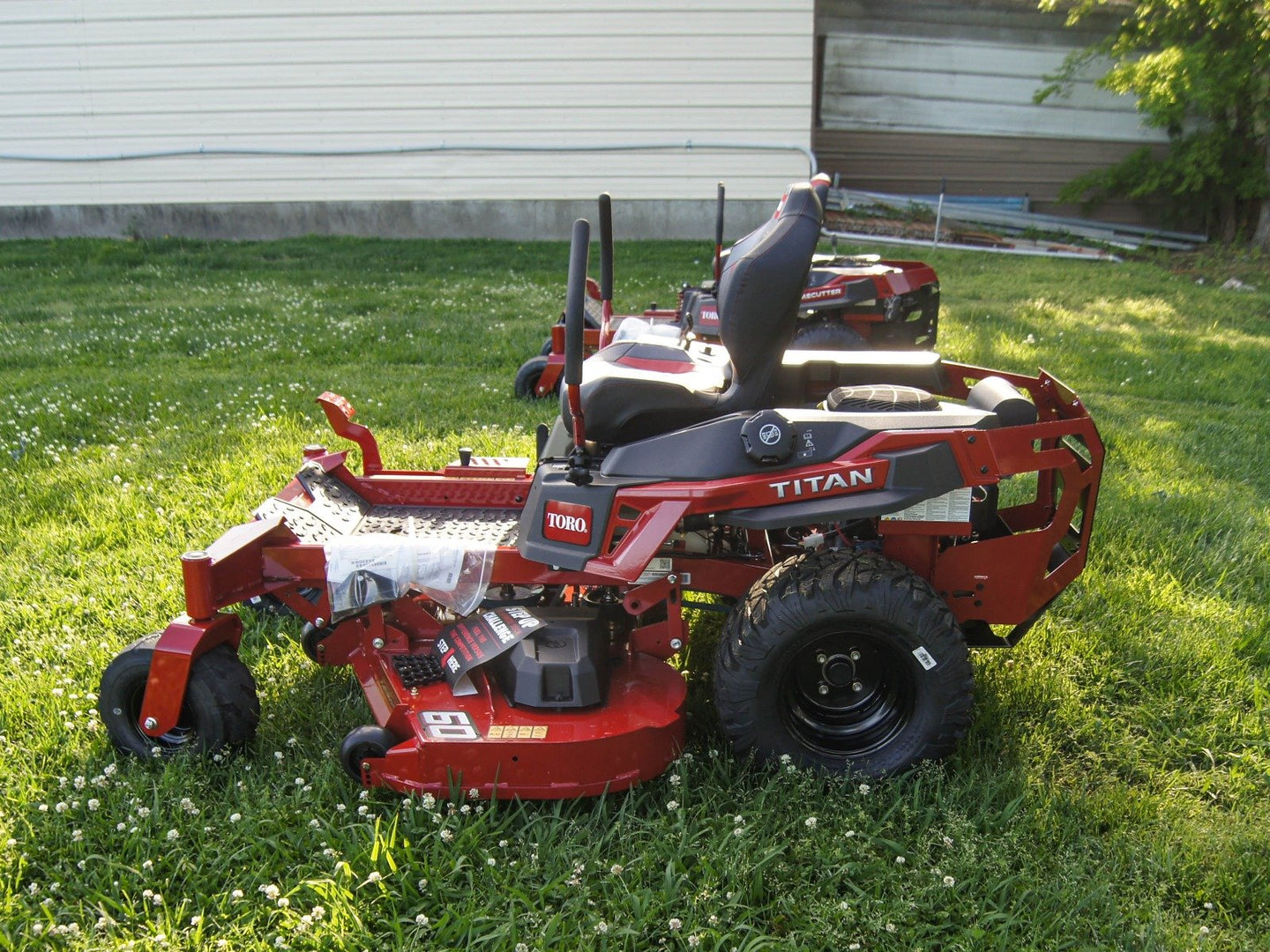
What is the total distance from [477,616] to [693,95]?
10.7 meters

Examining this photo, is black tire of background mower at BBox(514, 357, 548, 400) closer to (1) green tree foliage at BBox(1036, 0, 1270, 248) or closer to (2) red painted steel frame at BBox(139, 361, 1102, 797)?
(2) red painted steel frame at BBox(139, 361, 1102, 797)

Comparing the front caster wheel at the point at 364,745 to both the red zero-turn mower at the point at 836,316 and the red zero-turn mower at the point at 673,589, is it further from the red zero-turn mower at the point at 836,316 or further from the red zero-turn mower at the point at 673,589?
the red zero-turn mower at the point at 836,316

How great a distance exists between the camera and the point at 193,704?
3.06 meters

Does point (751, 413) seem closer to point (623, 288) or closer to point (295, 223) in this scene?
point (623, 288)

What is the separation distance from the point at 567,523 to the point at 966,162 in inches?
551

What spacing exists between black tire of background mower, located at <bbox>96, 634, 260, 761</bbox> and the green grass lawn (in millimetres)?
80

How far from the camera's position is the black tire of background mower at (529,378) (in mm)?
6723

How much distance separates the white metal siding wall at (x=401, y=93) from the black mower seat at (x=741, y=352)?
10025 mm

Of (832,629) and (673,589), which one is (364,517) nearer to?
(673,589)

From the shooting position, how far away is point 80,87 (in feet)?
42.9

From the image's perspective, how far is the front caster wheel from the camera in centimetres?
294

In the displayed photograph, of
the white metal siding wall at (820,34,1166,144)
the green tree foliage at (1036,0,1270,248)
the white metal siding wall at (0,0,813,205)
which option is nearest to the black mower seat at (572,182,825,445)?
the white metal siding wall at (0,0,813,205)

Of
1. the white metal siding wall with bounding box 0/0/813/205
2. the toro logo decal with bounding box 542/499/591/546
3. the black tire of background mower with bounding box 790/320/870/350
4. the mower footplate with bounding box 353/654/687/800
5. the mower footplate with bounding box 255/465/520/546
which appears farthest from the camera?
the white metal siding wall with bounding box 0/0/813/205

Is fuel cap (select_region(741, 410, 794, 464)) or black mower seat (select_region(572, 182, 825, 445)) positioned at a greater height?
black mower seat (select_region(572, 182, 825, 445))
